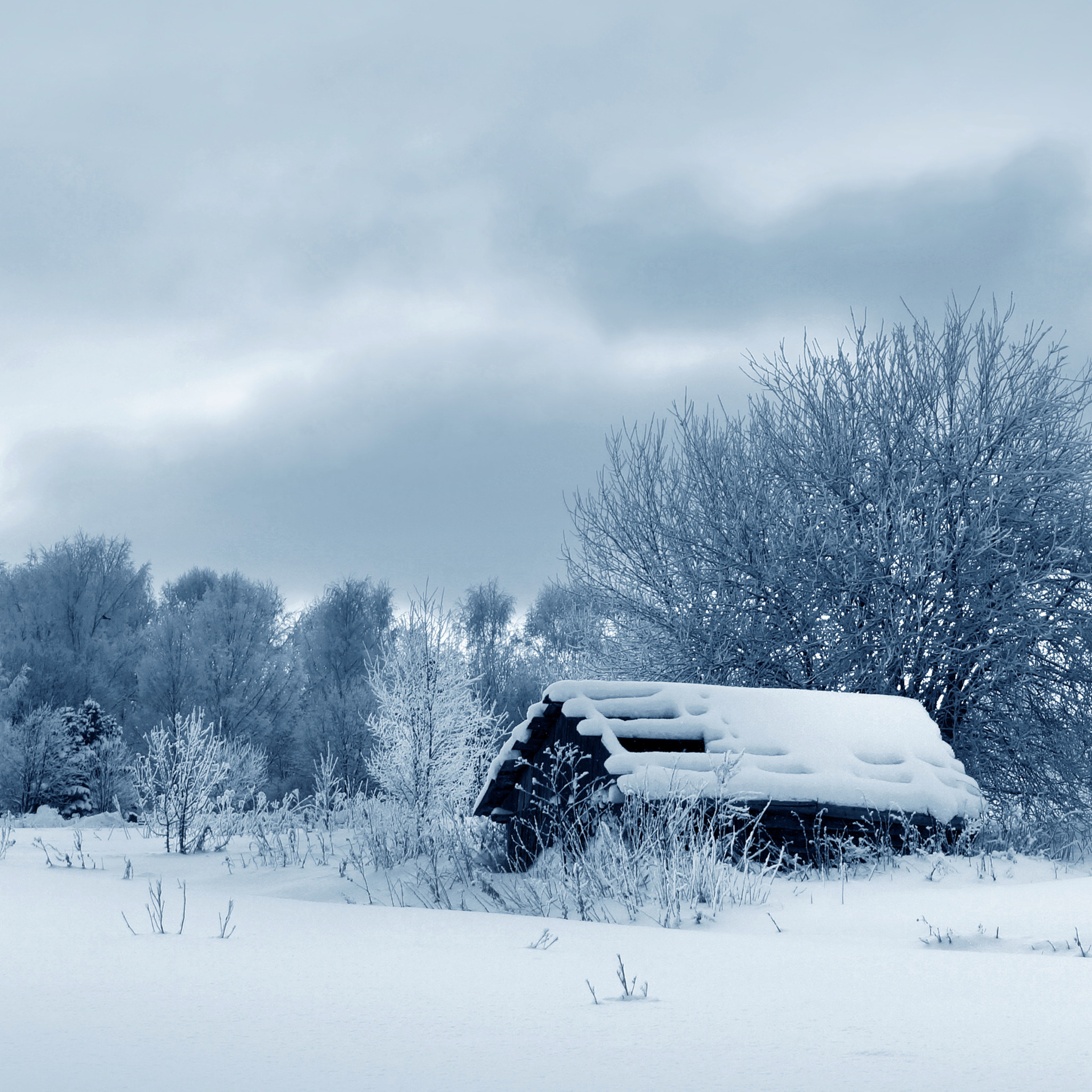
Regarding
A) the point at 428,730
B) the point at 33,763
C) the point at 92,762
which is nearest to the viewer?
the point at 428,730

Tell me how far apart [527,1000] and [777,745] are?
19.2 ft

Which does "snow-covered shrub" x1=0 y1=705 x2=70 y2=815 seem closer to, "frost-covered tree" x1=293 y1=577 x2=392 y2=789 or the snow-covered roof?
"frost-covered tree" x1=293 y1=577 x2=392 y2=789

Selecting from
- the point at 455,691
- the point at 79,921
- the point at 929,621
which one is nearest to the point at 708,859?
the point at 79,921

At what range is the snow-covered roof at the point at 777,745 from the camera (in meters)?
7.91

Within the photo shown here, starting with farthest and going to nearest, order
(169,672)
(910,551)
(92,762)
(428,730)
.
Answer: (169,672), (92,762), (428,730), (910,551)

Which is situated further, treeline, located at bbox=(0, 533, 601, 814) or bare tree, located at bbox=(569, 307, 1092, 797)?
treeline, located at bbox=(0, 533, 601, 814)

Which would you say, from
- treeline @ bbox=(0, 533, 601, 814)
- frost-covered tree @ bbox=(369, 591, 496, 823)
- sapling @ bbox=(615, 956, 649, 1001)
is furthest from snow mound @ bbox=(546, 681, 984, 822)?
treeline @ bbox=(0, 533, 601, 814)

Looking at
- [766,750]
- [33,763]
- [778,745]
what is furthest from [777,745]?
[33,763]

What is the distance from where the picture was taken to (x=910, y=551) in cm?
1223

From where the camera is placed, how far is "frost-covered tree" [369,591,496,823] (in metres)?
17.7

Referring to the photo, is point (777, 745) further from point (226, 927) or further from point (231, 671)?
point (231, 671)

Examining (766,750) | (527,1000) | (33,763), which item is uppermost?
(766,750)

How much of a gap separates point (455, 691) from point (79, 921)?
14.1 meters

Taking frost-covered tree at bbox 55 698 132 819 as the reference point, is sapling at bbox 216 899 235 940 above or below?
above
